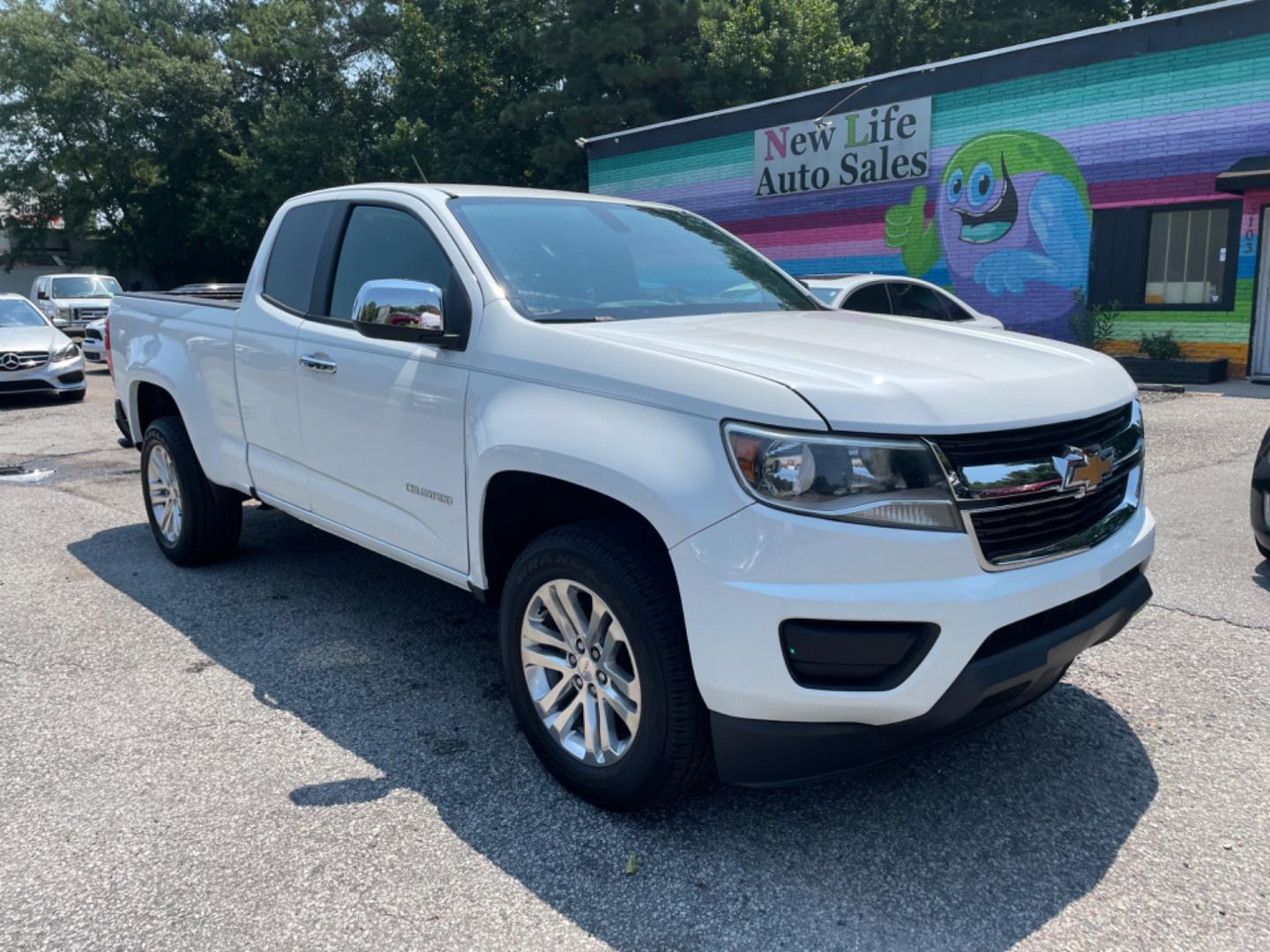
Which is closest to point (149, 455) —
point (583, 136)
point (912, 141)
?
point (912, 141)

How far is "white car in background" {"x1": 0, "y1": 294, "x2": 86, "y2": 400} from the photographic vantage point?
1298cm

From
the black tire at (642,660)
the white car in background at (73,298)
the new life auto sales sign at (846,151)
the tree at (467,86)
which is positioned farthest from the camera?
the tree at (467,86)

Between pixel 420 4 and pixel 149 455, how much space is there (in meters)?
30.2

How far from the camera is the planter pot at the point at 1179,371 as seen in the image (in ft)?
44.0

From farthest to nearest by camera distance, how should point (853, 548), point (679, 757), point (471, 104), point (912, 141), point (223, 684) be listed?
point (471, 104) → point (912, 141) → point (223, 684) → point (679, 757) → point (853, 548)

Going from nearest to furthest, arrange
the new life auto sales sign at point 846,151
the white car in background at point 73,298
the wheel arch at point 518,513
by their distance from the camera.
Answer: the wheel arch at point 518,513 < the new life auto sales sign at point 846,151 < the white car in background at point 73,298

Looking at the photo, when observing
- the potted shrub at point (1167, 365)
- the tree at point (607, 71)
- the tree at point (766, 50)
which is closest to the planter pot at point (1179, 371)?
the potted shrub at point (1167, 365)

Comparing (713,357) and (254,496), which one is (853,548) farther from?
(254,496)

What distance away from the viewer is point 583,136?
1022 inches

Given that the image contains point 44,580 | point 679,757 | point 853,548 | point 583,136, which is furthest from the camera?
point 583,136

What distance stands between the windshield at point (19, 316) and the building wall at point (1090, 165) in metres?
12.4

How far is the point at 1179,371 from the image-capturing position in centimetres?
1353

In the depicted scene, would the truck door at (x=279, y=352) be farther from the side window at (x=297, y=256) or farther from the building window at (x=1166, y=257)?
the building window at (x=1166, y=257)

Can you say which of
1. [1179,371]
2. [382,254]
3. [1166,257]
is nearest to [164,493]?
[382,254]
